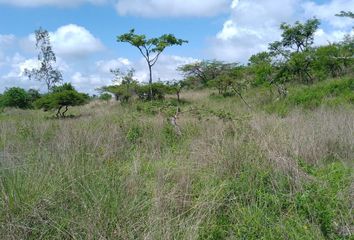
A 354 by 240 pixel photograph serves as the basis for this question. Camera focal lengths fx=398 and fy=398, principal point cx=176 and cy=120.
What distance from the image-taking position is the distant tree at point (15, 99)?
2446 centimetres

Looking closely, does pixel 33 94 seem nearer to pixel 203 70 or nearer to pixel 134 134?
pixel 203 70

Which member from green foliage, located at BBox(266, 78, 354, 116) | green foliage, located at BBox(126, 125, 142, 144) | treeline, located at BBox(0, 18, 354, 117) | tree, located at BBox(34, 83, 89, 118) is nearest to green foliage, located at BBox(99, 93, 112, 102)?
treeline, located at BBox(0, 18, 354, 117)

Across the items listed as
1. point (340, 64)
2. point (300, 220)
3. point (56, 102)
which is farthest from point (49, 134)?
point (340, 64)

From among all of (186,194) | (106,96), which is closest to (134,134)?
(186,194)

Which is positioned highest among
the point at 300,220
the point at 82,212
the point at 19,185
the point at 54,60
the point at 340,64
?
the point at 54,60

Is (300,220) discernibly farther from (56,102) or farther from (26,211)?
(56,102)

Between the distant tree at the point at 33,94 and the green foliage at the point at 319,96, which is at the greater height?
the distant tree at the point at 33,94

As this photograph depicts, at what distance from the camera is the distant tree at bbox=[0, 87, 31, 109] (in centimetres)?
2446

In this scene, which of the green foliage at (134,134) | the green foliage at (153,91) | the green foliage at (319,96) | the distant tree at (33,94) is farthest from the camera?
the distant tree at (33,94)

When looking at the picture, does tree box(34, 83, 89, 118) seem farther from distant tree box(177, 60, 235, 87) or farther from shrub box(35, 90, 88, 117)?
distant tree box(177, 60, 235, 87)

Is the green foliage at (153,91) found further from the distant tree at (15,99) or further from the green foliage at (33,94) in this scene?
the green foliage at (33,94)

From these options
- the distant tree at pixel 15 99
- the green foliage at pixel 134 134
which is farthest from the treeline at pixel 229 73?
the green foliage at pixel 134 134

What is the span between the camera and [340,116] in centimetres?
838

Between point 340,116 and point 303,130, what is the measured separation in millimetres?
1953
